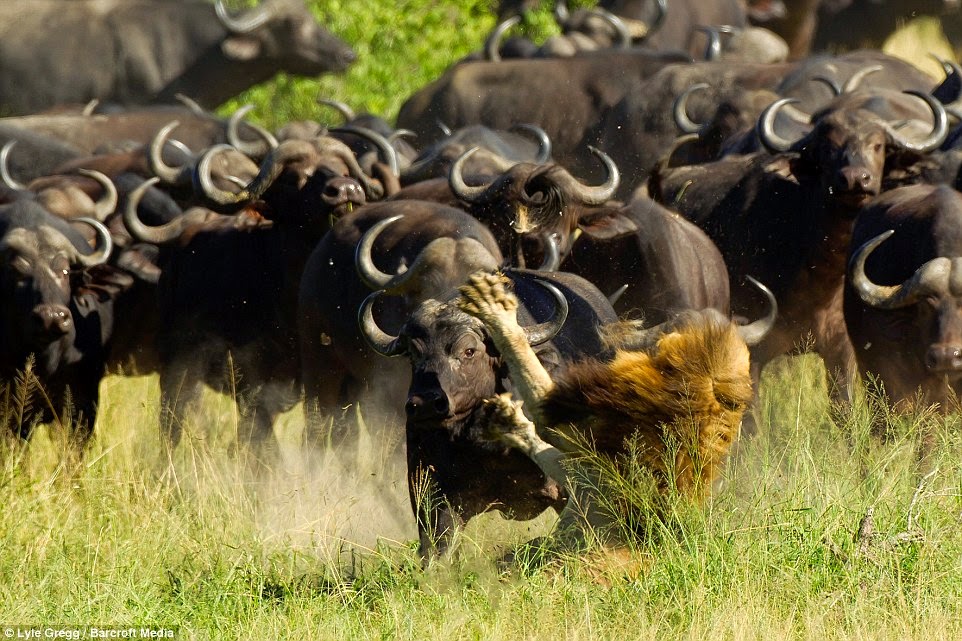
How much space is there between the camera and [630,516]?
5.85 meters

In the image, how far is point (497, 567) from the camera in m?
6.10

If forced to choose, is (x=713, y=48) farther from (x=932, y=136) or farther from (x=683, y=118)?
(x=932, y=136)

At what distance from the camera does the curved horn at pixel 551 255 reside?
28.6ft

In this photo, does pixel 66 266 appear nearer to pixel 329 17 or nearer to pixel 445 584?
pixel 445 584

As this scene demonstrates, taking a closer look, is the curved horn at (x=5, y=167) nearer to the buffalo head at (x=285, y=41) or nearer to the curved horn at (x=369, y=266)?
the curved horn at (x=369, y=266)

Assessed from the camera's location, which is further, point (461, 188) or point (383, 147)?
point (383, 147)

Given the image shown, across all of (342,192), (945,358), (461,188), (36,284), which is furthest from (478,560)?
(342,192)

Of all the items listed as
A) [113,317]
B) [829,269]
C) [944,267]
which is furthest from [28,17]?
[944,267]

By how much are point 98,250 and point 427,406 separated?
421 cm

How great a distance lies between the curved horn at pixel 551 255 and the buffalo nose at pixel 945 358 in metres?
1.93

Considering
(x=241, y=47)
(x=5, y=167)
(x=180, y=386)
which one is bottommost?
(x=241, y=47)

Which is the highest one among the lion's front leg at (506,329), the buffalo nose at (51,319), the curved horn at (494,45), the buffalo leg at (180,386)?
the lion's front leg at (506,329)

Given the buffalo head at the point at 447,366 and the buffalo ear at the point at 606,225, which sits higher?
the buffalo head at the point at 447,366

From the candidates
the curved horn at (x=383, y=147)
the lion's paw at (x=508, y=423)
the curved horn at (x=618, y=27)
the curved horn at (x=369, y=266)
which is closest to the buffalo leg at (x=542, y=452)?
the lion's paw at (x=508, y=423)
